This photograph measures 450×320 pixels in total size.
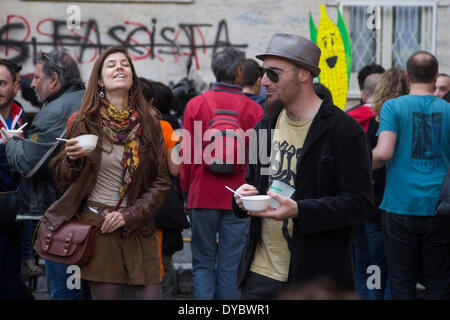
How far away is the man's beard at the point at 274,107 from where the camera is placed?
353cm

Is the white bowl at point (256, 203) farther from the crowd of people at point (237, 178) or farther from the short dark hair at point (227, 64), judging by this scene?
the short dark hair at point (227, 64)

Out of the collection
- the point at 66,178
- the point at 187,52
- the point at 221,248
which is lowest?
the point at 221,248

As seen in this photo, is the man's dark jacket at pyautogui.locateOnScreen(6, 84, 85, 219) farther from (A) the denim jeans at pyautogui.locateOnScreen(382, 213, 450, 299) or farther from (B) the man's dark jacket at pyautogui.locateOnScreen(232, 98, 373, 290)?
(A) the denim jeans at pyautogui.locateOnScreen(382, 213, 450, 299)

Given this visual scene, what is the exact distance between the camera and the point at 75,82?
478 cm

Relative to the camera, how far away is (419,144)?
4.86 m

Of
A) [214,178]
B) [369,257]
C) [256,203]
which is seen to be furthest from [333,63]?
[256,203]

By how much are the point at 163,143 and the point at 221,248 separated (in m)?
1.66

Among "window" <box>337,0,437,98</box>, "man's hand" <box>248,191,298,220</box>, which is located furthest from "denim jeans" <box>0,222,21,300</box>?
"window" <box>337,0,437,98</box>

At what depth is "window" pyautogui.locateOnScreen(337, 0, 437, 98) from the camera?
10367 millimetres

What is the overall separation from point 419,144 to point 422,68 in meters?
0.56

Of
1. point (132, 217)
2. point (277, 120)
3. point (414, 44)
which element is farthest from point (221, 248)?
point (414, 44)

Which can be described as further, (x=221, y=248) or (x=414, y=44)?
(x=414, y=44)
